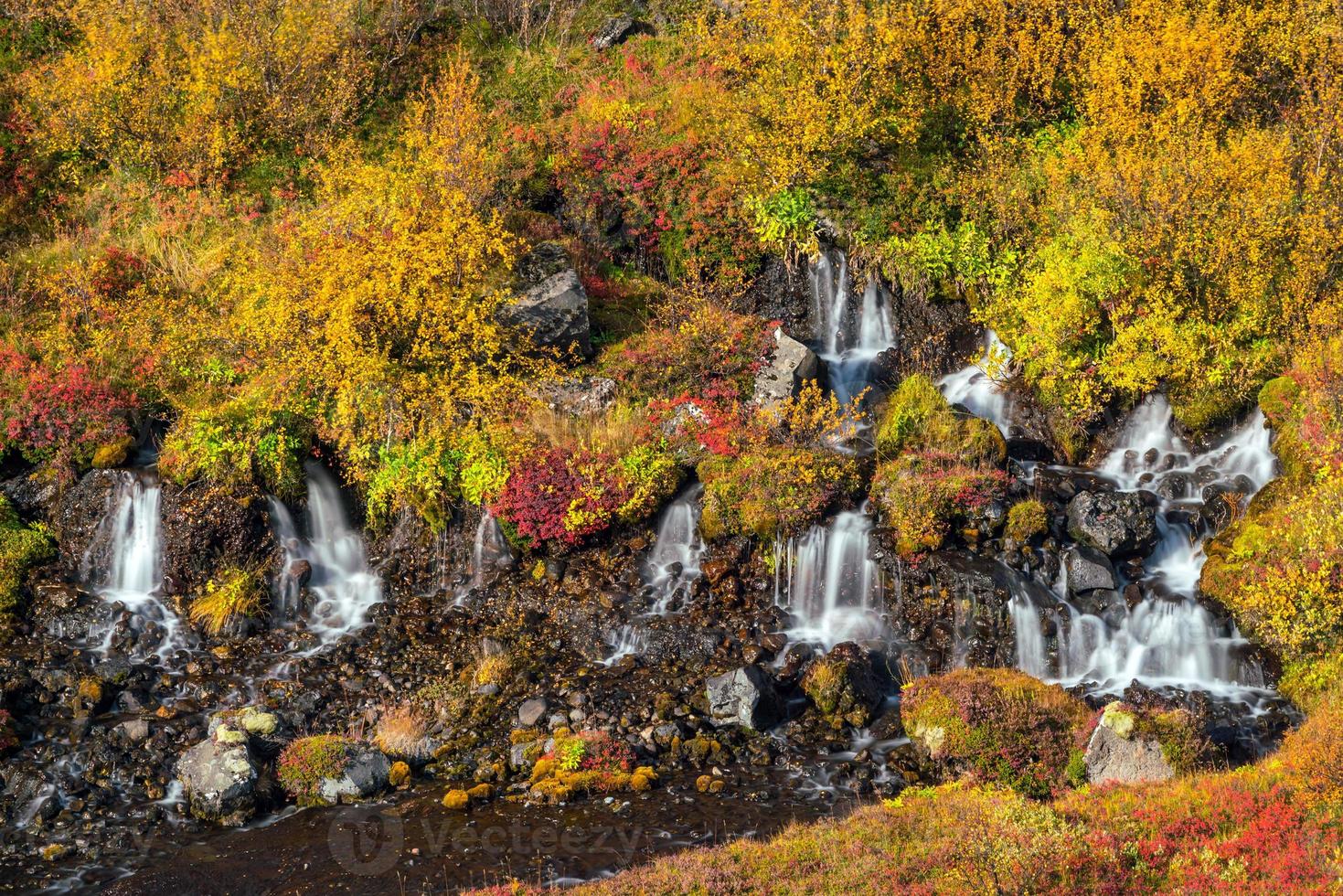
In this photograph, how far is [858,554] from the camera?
21.4 m

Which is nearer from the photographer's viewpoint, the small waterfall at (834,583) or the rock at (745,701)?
the rock at (745,701)

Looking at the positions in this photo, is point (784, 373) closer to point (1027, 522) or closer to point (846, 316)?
point (846, 316)

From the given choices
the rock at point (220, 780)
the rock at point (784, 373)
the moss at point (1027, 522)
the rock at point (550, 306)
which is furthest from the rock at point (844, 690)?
the rock at point (550, 306)

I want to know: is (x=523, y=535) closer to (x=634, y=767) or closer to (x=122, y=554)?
(x=634, y=767)

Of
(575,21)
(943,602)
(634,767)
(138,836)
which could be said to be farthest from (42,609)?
(575,21)

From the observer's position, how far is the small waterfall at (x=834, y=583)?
2070cm

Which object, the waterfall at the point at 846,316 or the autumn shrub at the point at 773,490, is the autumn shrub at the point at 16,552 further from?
the waterfall at the point at 846,316

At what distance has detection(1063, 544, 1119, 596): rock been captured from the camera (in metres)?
20.0

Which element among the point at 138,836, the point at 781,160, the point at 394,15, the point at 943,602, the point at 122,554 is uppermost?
the point at 394,15

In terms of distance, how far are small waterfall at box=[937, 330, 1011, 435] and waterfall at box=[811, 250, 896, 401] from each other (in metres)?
2.09

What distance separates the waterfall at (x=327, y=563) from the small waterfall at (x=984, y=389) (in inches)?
576

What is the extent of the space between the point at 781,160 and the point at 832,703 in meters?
16.5

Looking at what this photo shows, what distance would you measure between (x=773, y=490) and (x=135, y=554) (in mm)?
13779

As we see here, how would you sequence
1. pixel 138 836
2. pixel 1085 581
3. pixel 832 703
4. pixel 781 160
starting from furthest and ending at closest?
pixel 781 160 < pixel 1085 581 < pixel 832 703 < pixel 138 836
